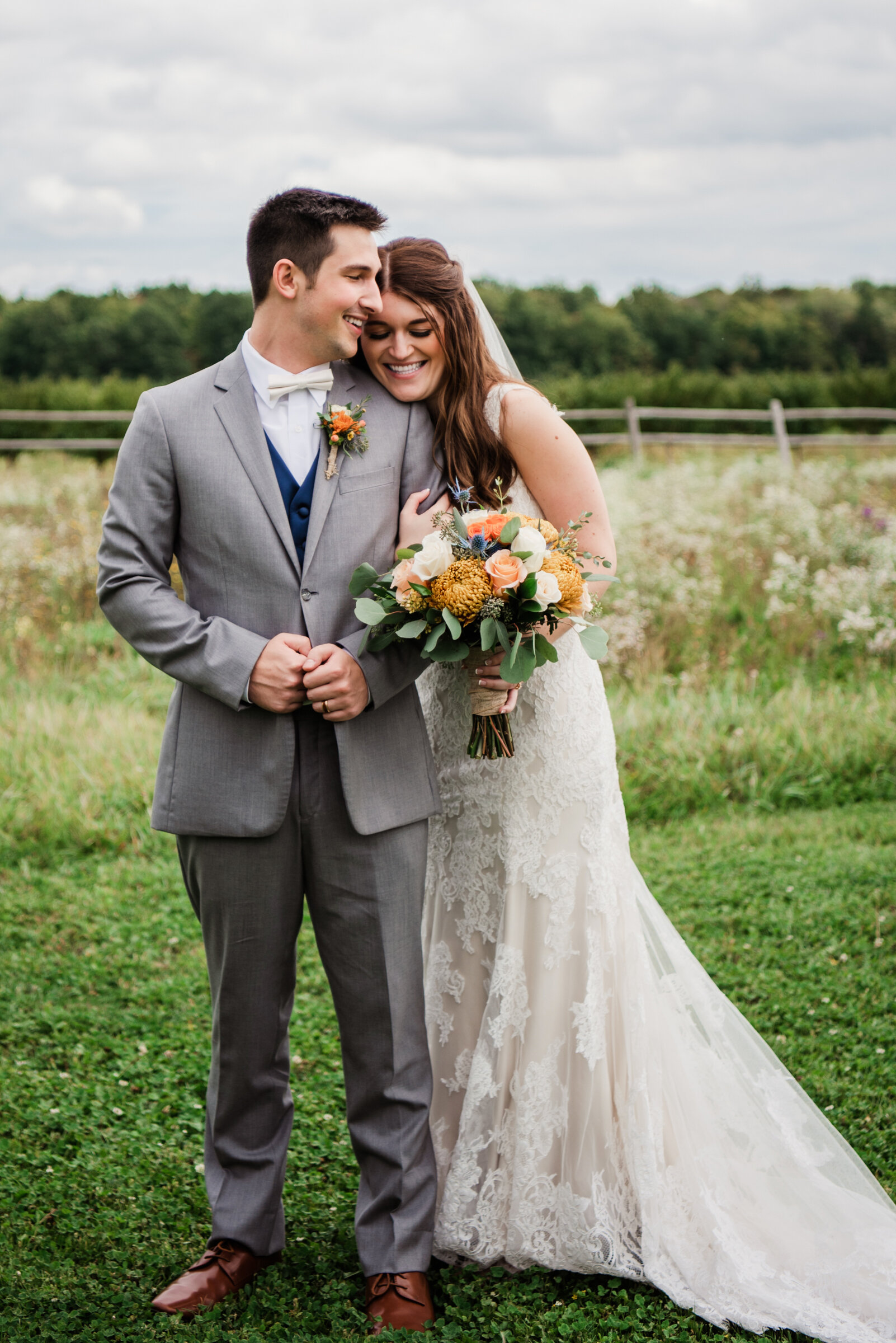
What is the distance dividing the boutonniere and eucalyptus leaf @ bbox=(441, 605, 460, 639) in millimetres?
496

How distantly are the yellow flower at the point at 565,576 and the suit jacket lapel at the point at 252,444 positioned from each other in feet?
2.00

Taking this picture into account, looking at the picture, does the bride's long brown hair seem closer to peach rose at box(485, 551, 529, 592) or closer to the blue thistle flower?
the blue thistle flower

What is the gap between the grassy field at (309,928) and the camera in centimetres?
302

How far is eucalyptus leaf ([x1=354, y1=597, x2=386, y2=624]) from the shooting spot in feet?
8.31

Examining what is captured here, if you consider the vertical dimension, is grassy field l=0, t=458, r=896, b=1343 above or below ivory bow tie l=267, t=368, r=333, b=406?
below

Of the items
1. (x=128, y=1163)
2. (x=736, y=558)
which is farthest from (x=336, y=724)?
(x=736, y=558)

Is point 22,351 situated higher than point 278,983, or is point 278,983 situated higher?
point 22,351

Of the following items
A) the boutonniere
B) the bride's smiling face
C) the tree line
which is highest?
the tree line

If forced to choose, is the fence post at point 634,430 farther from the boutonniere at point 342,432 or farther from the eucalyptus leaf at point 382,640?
the eucalyptus leaf at point 382,640

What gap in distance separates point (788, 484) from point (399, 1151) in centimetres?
1028

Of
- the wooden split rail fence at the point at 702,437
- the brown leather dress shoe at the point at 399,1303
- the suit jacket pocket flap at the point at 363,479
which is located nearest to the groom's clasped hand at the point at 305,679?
the suit jacket pocket flap at the point at 363,479

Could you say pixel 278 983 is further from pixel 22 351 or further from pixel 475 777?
pixel 22 351

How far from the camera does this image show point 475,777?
3.06 m

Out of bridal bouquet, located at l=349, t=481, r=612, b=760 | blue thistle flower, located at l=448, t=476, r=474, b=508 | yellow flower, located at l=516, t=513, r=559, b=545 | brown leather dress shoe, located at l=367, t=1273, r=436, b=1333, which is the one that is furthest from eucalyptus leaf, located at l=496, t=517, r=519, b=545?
brown leather dress shoe, located at l=367, t=1273, r=436, b=1333
